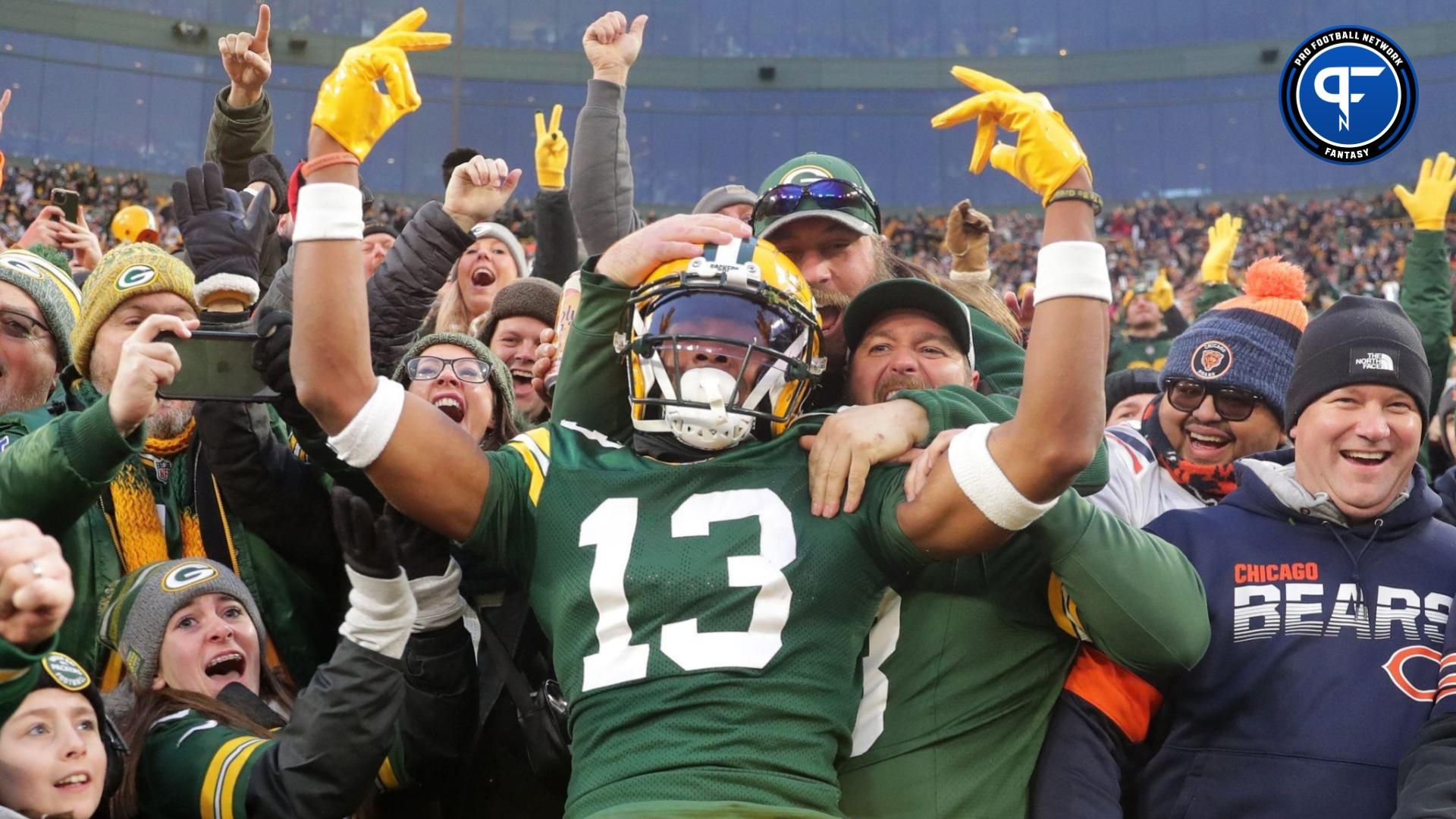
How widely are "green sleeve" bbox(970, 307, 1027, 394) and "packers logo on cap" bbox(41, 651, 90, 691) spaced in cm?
230

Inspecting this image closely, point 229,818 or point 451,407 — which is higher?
point 451,407

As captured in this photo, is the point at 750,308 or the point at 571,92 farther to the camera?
the point at 571,92

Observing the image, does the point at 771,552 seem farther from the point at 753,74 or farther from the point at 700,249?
the point at 753,74

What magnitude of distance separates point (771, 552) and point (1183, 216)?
112 ft

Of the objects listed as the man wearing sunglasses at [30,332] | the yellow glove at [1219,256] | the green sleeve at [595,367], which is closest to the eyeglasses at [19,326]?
the man wearing sunglasses at [30,332]

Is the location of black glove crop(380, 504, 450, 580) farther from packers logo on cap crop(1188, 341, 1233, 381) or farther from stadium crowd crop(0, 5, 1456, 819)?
packers logo on cap crop(1188, 341, 1233, 381)

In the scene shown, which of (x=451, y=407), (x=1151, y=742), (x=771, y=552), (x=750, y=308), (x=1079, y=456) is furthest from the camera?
(x=451, y=407)

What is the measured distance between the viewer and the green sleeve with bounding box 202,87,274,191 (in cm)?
601

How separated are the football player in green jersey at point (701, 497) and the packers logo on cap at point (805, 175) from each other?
3.55 ft

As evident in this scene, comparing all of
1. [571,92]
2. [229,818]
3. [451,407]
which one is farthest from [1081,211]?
[571,92]

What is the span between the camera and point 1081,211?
3.15m

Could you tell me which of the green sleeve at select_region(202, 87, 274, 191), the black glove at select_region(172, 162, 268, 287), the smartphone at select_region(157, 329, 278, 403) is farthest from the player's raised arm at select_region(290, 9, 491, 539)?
the green sleeve at select_region(202, 87, 274, 191)

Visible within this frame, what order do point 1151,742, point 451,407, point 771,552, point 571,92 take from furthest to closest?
point 571,92, point 451,407, point 1151,742, point 771,552

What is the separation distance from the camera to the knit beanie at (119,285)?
435 cm
